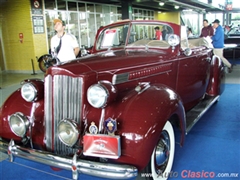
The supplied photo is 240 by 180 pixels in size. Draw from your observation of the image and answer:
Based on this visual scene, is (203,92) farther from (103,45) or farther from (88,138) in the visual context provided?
(88,138)

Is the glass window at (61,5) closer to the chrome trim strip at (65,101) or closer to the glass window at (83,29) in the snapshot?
the glass window at (83,29)

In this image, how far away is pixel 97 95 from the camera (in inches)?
76.1

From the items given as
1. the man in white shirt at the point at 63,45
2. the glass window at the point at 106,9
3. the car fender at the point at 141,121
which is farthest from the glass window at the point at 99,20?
the car fender at the point at 141,121

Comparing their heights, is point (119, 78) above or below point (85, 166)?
above

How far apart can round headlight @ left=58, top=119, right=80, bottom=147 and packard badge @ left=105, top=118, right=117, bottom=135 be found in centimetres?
26

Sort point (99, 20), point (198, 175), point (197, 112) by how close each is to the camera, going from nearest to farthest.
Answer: point (198, 175)
point (197, 112)
point (99, 20)

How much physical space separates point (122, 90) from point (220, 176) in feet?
4.31

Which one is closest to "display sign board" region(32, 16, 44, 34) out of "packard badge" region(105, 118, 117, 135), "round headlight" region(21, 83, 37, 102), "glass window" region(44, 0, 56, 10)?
"glass window" region(44, 0, 56, 10)

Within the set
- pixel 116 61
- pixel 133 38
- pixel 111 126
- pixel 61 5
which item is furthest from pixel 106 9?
pixel 111 126

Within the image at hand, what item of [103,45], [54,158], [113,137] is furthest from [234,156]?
[103,45]

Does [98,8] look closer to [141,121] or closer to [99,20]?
[99,20]

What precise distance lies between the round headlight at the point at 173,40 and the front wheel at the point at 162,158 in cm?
120

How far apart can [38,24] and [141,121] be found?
9404mm

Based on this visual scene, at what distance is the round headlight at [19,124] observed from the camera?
2.25 m
